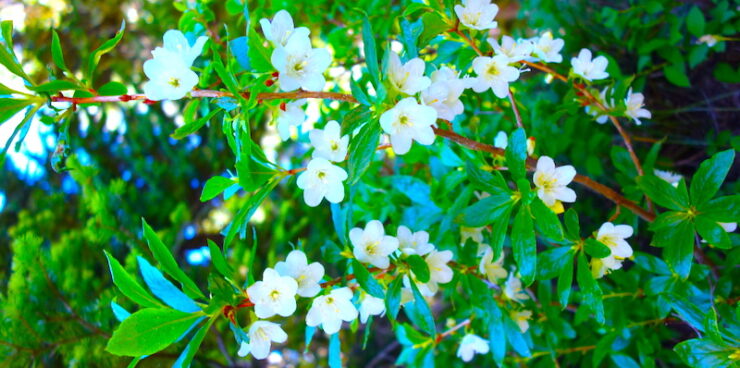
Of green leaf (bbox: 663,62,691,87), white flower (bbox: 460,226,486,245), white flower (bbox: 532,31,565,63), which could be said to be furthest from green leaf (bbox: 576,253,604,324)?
green leaf (bbox: 663,62,691,87)

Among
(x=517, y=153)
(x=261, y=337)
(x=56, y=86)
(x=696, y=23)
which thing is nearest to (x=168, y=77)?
(x=56, y=86)

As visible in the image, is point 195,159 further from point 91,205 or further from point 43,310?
point 43,310

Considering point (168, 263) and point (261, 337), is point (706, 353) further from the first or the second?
point (168, 263)

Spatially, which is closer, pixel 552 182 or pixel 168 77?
pixel 168 77

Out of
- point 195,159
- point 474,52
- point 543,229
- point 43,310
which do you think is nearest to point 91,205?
point 43,310

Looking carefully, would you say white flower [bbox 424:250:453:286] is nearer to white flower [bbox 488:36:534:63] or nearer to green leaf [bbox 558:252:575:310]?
A: green leaf [bbox 558:252:575:310]

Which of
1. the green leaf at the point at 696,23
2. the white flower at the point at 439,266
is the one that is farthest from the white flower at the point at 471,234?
the green leaf at the point at 696,23
